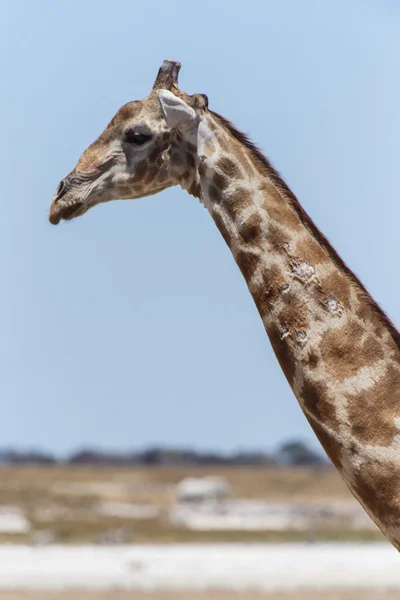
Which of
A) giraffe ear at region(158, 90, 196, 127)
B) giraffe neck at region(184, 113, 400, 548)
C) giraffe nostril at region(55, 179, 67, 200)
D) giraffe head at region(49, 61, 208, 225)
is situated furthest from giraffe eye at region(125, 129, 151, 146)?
giraffe nostril at region(55, 179, 67, 200)

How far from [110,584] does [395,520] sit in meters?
16.2

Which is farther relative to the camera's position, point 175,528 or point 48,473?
point 48,473

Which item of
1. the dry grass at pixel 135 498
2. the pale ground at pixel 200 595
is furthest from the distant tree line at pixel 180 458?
the pale ground at pixel 200 595

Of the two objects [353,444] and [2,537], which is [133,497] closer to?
[2,537]

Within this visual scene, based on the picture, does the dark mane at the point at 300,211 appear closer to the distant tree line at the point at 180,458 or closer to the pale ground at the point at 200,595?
the pale ground at the point at 200,595

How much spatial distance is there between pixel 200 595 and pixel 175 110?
14.8 meters

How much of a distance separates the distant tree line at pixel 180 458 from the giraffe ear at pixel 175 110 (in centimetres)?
11422

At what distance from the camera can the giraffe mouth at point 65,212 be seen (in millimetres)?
7473

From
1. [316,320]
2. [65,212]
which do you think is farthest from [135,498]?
[316,320]

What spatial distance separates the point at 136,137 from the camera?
7453mm

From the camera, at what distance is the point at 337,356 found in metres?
6.55

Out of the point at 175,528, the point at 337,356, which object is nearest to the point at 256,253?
the point at 337,356

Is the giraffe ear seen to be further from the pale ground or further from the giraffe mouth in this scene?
the pale ground

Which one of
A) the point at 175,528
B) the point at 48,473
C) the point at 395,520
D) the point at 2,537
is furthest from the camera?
the point at 48,473
